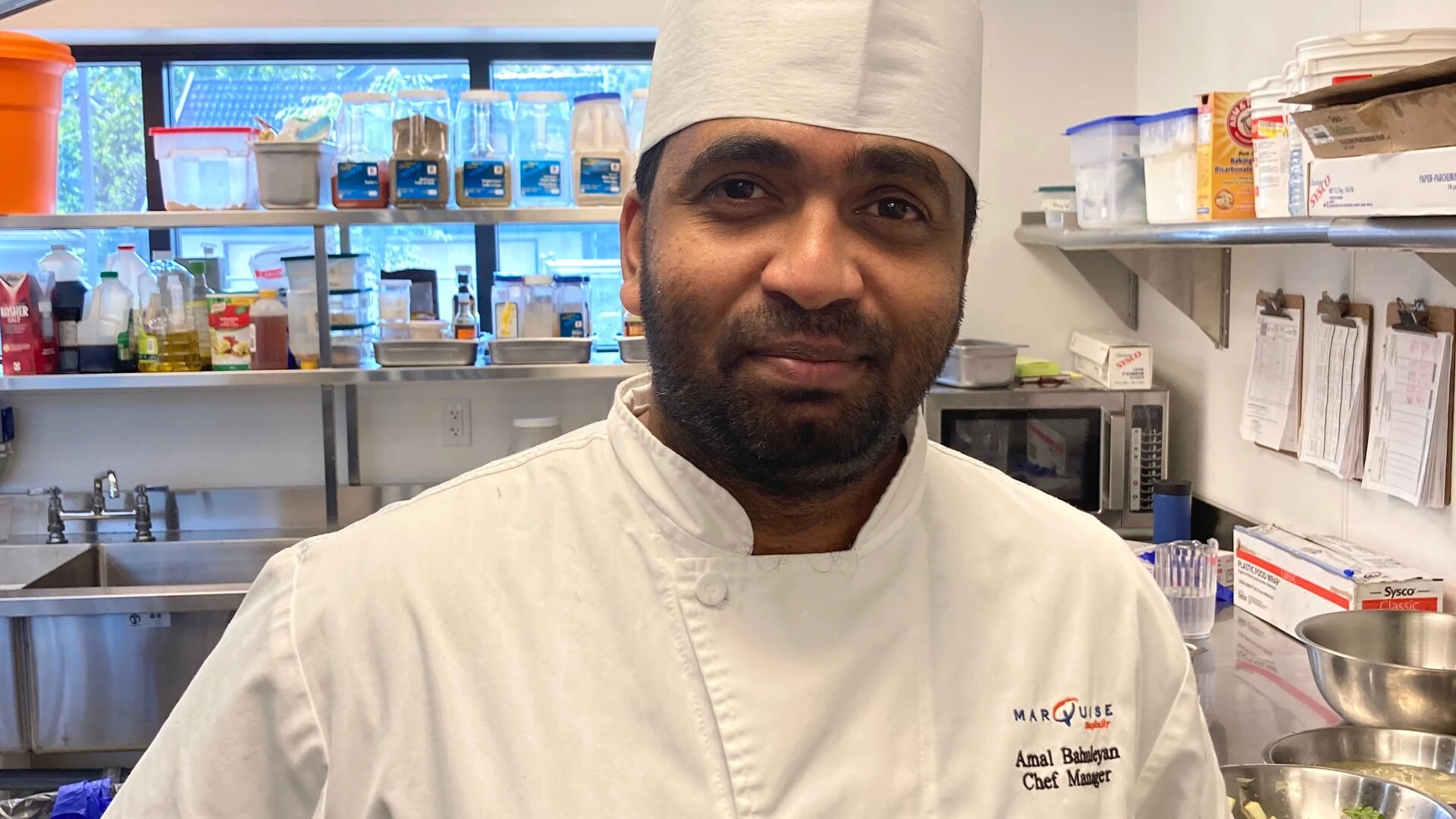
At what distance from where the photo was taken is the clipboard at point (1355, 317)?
6.69 feet

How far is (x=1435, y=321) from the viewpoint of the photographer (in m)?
1.86

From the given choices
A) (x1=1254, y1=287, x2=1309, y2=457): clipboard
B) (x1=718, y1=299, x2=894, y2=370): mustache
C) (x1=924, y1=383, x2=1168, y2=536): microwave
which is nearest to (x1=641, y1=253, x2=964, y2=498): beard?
(x1=718, y1=299, x2=894, y2=370): mustache

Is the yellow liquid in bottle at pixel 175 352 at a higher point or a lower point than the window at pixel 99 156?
lower

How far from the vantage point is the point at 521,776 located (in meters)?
0.93

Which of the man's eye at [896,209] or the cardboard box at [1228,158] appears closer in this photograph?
the man's eye at [896,209]

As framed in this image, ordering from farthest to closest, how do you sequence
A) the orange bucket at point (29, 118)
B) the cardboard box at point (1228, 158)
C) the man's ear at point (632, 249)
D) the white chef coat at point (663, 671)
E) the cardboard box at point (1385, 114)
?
the orange bucket at point (29, 118) → the cardboard box at point (1228, 158) → the cardboard box at point (1385, 114) → the man's ear at point (632, 249) → the white chef coat at point (663, 671)

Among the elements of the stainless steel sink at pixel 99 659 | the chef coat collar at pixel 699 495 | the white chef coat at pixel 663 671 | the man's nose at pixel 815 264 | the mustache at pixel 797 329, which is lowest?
the stainless steel sink at pixel 99 659

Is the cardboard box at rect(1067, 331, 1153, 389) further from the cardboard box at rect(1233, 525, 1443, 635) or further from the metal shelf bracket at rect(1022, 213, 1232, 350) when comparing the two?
the cardboard box at rect(1233, 525, 1443, 635)

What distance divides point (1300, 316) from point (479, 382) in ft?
6.13

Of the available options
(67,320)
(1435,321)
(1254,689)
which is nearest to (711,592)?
(1254,689)

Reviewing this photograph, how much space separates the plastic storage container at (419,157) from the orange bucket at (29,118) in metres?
0.72

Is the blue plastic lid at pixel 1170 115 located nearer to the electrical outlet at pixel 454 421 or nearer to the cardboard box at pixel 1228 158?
the cardboard box at pixel 1228 158

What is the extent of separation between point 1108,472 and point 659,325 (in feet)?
6.62

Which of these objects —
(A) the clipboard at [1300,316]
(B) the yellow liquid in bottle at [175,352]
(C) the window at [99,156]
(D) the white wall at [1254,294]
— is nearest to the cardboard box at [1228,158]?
(D) the white wall at [1254,294]
